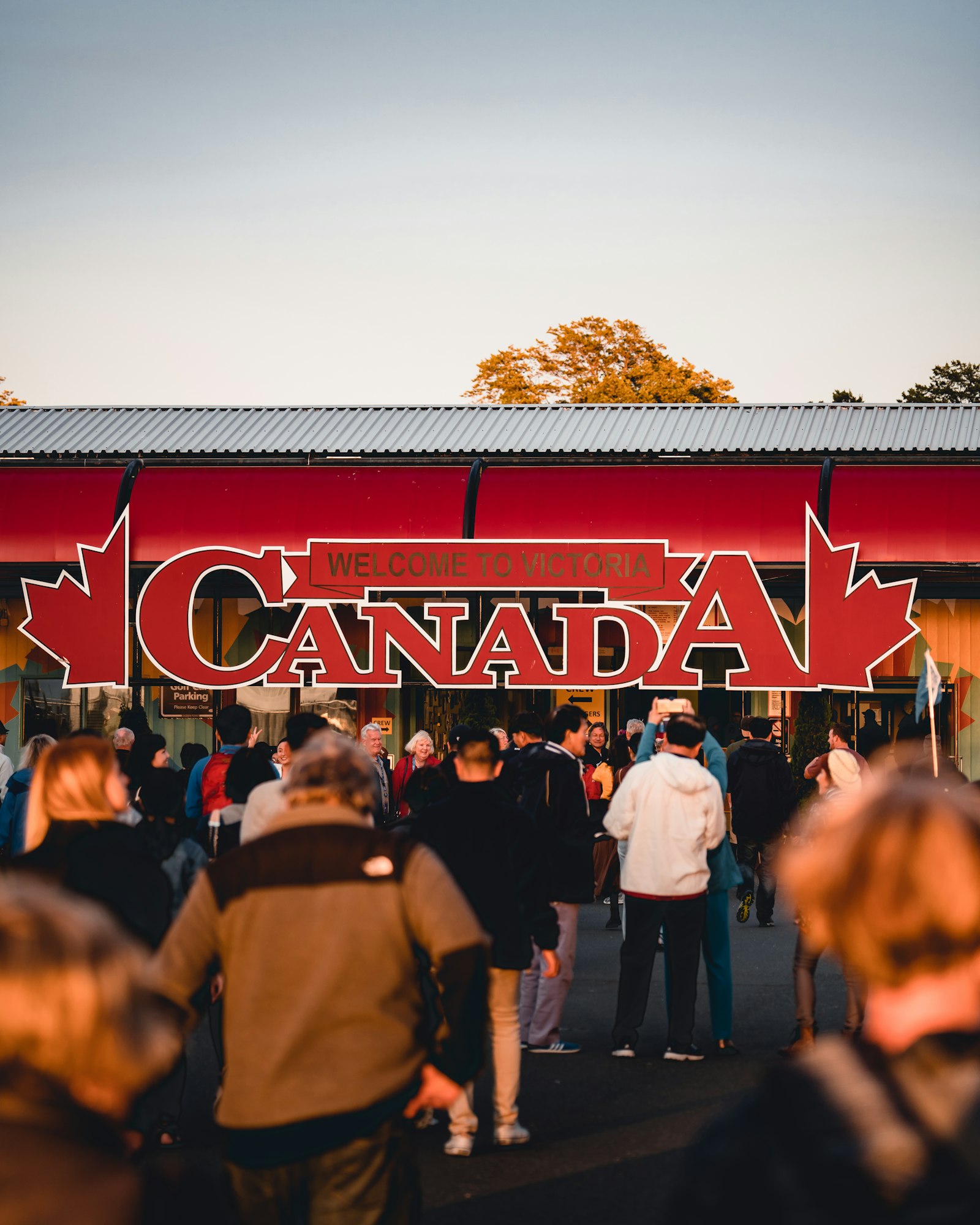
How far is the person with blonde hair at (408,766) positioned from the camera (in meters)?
12.9

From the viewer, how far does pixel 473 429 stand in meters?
24.8

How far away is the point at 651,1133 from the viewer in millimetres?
6992

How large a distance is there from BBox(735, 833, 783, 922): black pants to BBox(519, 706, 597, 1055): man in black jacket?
146 inches

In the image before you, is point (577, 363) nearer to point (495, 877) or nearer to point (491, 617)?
point (491, 617)

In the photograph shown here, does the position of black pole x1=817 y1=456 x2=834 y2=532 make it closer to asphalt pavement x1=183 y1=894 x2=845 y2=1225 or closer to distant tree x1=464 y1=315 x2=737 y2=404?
asphalt pavement x1=183 y1=894 x2=845 y2=1225

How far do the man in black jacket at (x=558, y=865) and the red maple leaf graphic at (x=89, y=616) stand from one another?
11.9m

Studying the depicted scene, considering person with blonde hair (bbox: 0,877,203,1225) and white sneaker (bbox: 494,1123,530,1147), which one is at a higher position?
person with blonde hair (bbox: 0,877,203,1225)

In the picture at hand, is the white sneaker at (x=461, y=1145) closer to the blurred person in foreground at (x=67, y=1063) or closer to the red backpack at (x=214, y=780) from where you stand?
the red backpack at (x=214, y=780)

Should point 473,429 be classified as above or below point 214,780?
above

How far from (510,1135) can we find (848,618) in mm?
13590

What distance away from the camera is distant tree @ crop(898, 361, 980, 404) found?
71250 mm

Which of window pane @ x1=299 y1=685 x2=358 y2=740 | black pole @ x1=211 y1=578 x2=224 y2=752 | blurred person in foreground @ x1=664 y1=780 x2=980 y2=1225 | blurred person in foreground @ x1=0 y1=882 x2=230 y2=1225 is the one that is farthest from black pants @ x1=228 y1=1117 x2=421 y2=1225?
black pole @ x1=211 y1=578 x2=224 y2=752

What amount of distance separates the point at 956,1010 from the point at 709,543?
17.9 meters

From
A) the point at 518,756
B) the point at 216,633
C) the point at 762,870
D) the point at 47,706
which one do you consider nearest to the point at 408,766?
the point at 762,870
